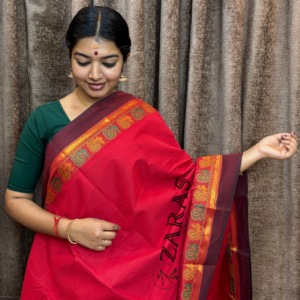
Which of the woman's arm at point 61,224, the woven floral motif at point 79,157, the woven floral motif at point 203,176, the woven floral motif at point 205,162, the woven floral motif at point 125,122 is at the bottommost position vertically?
the woman's arm at point 61,224

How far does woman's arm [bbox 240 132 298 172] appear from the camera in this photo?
1.29 metres

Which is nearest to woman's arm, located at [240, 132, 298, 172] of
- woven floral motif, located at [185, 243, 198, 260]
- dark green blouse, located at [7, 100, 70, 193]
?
woven floral motif, located at [185, 243, 198, 260]

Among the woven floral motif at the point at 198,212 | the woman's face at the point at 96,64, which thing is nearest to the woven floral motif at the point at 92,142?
the woman's face at the point at 96,64

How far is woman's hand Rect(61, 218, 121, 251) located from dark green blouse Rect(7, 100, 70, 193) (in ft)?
0.75

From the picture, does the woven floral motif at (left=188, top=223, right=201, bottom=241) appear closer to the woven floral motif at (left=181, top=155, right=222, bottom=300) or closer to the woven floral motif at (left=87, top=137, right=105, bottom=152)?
the woven floral motif at (left=181, top=155, right=222, bottom=300)

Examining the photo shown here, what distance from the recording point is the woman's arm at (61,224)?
112 centimetres

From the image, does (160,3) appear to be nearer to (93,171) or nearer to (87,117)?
(87,117)

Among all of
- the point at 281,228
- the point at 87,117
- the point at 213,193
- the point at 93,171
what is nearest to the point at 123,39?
the point at 87,117

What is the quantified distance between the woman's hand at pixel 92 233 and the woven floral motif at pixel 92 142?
141mm

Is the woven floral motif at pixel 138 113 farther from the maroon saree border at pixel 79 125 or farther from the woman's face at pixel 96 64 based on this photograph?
the woman's face at pixel 96 64

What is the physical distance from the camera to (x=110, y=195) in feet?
3.86

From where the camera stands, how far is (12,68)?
1528 mm

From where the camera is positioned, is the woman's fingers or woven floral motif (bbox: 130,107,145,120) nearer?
the woman's fingers

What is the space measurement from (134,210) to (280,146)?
0.58 m
